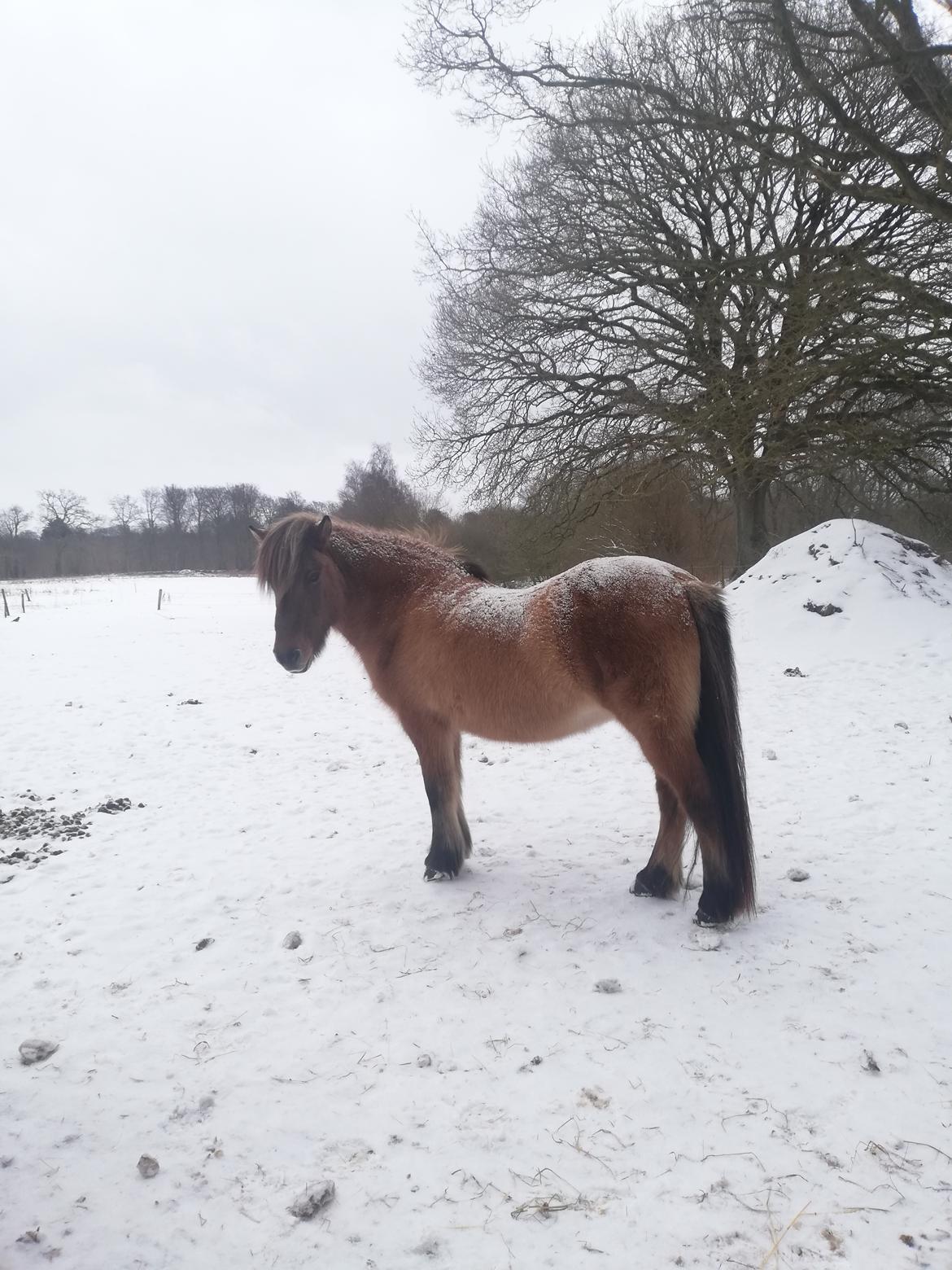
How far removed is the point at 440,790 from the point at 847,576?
8.60 meters

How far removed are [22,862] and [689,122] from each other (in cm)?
1158

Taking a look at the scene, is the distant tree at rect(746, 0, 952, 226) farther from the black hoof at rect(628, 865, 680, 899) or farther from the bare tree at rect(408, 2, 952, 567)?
the black hoof at rect(628, 865, 680, 899)

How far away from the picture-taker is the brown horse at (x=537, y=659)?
2.88m

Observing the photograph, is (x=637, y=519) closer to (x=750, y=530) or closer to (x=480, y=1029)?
(x=750, y=530)

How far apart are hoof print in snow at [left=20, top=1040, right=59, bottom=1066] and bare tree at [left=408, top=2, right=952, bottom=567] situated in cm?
1030

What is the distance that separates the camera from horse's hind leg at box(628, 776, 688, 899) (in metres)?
3.22

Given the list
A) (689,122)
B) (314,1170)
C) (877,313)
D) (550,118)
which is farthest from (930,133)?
(314,1170)

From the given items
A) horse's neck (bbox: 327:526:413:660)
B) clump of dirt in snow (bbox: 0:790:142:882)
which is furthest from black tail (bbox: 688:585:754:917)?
clump of dirt in snow (bbox: 0:790:142:882)

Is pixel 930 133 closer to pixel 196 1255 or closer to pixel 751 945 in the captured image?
pixel 751 945

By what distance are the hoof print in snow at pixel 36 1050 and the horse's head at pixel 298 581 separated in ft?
5.97

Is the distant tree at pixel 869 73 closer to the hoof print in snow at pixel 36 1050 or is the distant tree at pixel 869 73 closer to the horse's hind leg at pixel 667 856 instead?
the horse's hind leg at pixel 667 856

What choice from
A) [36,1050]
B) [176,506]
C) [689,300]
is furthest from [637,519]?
[176,506]

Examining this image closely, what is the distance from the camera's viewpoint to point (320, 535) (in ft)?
11.6

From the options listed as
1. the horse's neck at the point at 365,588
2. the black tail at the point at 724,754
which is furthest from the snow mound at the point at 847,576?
the horse's neck at the point at 365,588
